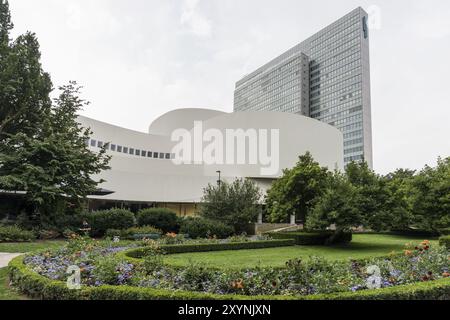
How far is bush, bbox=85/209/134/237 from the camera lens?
71.4ft

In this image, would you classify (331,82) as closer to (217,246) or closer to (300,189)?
(300,189)

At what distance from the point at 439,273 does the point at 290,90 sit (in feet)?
396

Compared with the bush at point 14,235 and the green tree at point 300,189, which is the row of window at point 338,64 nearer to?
the green tree at point 300,189

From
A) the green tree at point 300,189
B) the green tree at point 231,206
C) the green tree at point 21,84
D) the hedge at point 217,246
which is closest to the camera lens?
the hedge at point 217,246

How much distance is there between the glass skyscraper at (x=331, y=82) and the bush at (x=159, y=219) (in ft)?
295

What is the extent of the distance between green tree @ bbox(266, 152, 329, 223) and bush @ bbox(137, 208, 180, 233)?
309 inches

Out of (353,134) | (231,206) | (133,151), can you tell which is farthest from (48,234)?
(353,134)

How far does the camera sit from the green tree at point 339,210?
1688 centimetres

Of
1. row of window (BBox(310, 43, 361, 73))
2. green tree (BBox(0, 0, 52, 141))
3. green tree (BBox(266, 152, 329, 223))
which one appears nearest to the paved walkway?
green tree (BBox(0, 0, 52, 141))

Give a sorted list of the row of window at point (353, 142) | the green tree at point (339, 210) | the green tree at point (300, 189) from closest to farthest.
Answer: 1. the green tree at point (339, 210)
2. the green tree at point (300, 189)
3. the row of window at point (353, 142)

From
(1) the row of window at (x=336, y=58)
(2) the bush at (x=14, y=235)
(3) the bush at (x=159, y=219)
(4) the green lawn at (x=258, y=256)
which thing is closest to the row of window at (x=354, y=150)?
(1) the row of window at (x=336, y=58)

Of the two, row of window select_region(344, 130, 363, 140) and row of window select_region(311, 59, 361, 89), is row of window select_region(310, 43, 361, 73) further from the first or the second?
row of window select_region(344, 130, 363, 140)
